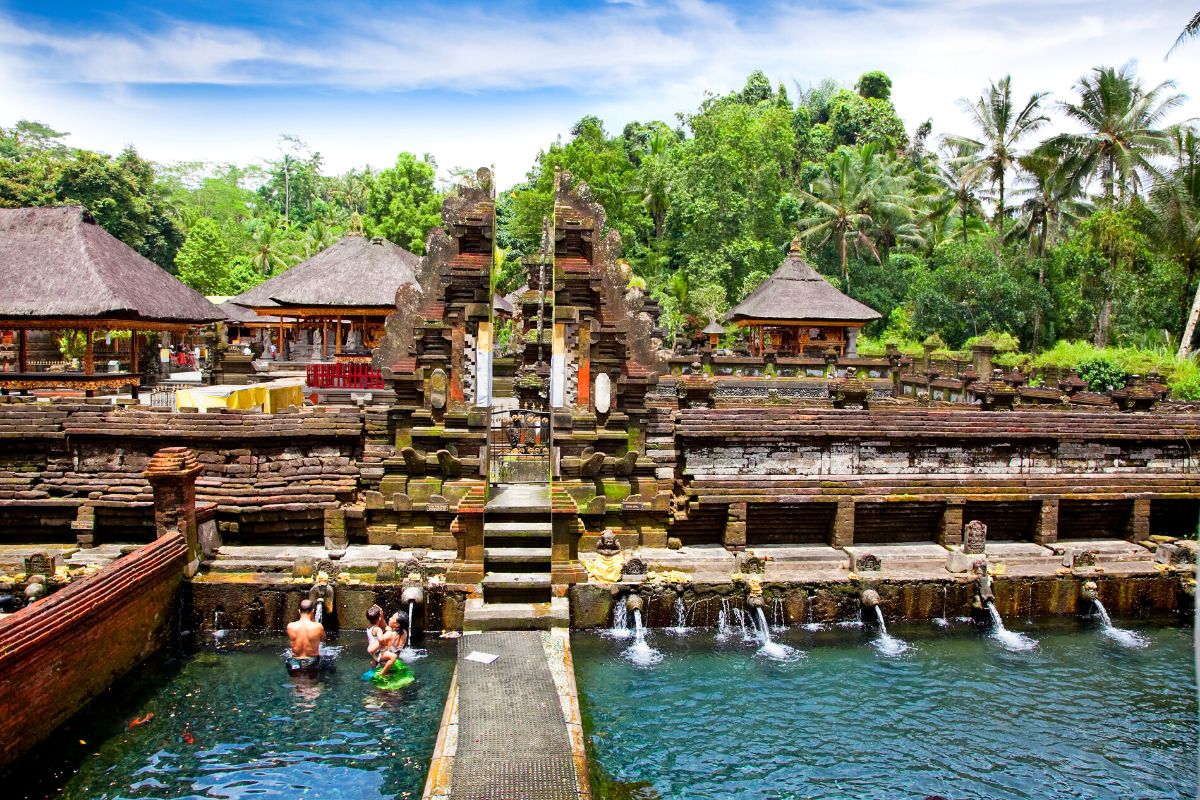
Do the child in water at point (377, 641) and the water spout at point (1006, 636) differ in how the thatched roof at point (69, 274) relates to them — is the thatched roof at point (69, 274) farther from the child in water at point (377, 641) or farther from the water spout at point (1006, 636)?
the water spout at point (1006, 636)

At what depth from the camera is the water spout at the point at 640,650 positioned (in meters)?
12.1

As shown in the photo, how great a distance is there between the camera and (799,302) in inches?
1502

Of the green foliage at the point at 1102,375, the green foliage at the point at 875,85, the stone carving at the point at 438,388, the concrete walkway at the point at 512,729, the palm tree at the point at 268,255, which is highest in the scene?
the green foliage at the point at 875,85

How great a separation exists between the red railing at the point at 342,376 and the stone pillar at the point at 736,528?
49.4ft

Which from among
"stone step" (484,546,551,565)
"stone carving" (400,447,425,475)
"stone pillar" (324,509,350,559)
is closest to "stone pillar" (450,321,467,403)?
"stone carving" (400,447,425,475)

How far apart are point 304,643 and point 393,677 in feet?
4.59

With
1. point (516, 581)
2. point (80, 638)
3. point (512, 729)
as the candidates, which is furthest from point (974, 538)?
point (80, 638)

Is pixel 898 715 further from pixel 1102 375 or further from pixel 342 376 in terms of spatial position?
pixel 1102 375

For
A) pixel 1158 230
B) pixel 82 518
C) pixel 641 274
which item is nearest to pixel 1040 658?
pixel 82 518

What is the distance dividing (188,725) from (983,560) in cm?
1187

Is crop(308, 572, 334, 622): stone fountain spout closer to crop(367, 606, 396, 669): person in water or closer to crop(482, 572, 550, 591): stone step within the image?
crop(367, 606, 396, 669): person in water

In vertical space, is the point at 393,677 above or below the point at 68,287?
below

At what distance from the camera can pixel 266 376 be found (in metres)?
28.7

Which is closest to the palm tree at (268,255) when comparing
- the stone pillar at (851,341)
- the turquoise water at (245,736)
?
the stone pillar at (851,341)
